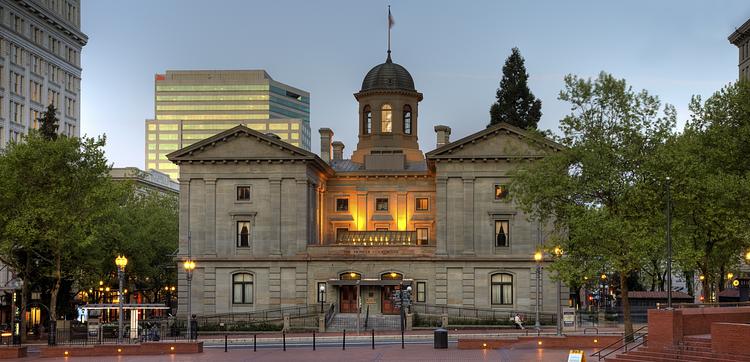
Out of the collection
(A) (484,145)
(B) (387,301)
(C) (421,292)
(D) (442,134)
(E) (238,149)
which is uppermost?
(D) (442,134)

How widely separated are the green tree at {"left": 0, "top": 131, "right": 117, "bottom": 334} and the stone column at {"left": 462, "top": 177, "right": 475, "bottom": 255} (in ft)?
86.8

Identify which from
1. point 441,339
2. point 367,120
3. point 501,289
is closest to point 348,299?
point 501,289

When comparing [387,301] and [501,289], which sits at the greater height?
[501,289]

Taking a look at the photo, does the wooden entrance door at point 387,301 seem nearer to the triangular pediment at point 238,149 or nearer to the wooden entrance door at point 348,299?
the wooden entrance door at point 348,299

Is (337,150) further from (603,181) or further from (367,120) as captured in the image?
(603,181)

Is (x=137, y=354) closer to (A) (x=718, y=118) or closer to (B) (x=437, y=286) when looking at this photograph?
(B) (x=437, y=286)

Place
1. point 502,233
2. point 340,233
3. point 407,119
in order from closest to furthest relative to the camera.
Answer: point 502,233
point 340,233
point 407,119

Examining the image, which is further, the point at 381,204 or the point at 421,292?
the point at 381,204

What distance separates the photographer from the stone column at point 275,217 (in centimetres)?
7919

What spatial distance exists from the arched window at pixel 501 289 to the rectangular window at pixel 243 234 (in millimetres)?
18993

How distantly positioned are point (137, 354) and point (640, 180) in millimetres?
26669

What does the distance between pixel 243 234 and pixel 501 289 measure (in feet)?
66.2

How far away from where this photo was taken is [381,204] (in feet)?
292

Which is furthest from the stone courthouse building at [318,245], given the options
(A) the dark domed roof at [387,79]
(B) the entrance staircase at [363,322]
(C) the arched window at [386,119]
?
(A) the dark domed roof at [387,79]
